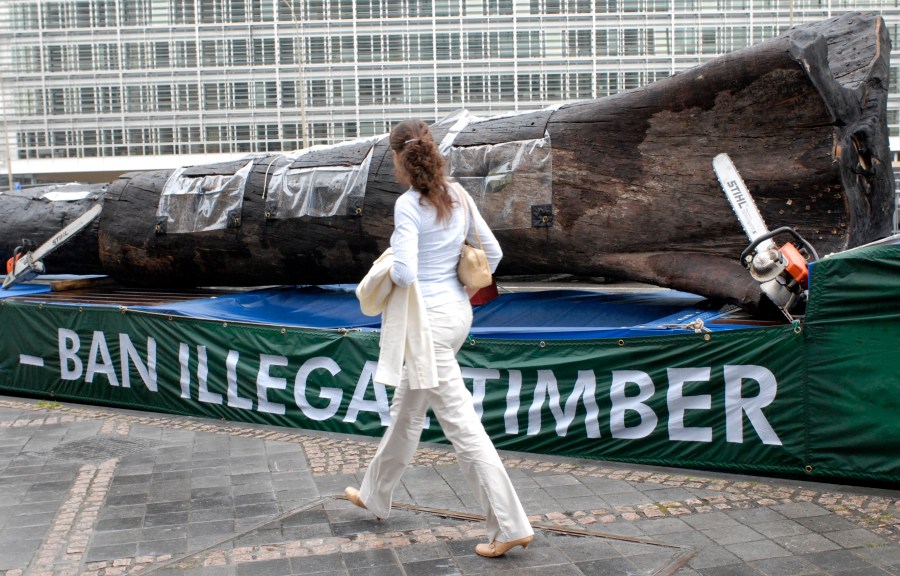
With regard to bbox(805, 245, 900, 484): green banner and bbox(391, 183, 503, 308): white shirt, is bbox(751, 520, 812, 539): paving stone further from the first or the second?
bbox(391, 183, 503, 308): white shirt

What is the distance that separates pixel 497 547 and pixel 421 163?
5.38 ft

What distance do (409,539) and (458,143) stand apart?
10.9 ft

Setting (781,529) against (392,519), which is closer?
(781,529)

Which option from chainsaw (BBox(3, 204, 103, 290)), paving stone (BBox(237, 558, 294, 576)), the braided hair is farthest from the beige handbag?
chainsaw (BBox(3, 204, 103, 290))

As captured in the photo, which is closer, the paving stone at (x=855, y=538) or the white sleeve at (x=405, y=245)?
the white sleeve at (x=405, y=245)

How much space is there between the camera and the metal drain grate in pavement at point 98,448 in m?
5.77

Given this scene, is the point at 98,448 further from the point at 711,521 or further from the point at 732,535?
the point at 732,535

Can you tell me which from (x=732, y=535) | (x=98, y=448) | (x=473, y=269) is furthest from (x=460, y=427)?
(x=98, y=448)

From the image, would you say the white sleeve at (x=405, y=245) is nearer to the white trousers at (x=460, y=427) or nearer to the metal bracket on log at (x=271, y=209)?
the white trousers at (x=460, y=427)

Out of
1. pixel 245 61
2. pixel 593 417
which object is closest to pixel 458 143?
pixel 593 417

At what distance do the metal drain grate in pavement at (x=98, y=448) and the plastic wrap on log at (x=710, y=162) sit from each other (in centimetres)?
224

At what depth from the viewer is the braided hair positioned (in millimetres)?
3852

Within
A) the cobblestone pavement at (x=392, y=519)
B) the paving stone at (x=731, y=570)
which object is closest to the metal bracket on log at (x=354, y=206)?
the cobblestone pavement at (x=392, y=519)

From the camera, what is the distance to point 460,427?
12.5 feet
